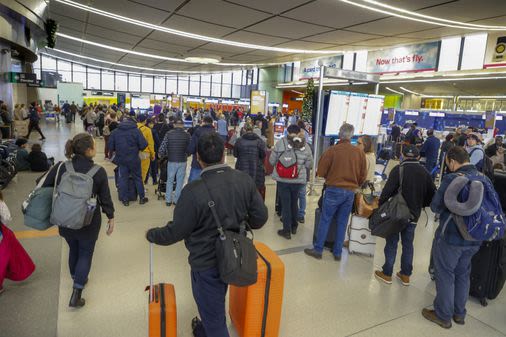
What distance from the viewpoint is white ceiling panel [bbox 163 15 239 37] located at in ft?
29.2

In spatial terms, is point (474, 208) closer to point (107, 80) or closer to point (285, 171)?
point (285, 171)

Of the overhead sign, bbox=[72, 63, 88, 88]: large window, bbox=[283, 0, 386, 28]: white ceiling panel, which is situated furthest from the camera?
bbox=[72, 63, 88, 88]: large window

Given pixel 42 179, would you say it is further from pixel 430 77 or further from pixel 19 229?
pixel 430 77

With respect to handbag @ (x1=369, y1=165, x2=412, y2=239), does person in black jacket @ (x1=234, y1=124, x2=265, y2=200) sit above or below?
above

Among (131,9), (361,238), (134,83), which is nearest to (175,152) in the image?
(361,238)

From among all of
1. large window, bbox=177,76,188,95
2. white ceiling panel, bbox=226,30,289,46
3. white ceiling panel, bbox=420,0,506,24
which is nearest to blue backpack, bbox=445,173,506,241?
white ceiling panel, bbox=420,0,506,24

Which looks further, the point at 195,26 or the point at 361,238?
the point at 195,26

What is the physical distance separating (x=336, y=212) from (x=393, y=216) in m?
0.88

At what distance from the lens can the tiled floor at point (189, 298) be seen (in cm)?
271

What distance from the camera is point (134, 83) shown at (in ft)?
122

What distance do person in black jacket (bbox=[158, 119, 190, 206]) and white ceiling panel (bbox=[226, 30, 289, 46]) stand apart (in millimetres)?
5441

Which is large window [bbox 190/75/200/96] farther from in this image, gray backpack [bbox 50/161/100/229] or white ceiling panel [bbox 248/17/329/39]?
gray backpack [bbox 50/161/100/229]

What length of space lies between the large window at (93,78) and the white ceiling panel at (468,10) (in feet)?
117

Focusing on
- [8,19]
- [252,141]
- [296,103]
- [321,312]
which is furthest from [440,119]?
[8,19]
